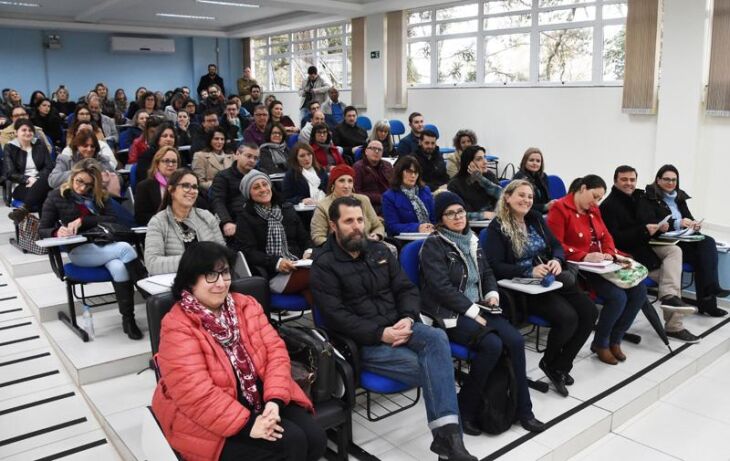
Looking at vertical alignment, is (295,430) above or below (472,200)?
below

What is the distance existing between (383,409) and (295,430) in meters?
0.99

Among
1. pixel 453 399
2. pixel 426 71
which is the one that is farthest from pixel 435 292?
pixel 426 71

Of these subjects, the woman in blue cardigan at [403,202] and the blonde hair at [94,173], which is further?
the woman in blue cardigan at [403,202]

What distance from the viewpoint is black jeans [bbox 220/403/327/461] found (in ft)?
6.86

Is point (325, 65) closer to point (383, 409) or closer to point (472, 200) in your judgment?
point (472, 200)

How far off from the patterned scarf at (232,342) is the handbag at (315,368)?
223 millimetres

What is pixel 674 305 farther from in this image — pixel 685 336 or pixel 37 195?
pixel 37 195

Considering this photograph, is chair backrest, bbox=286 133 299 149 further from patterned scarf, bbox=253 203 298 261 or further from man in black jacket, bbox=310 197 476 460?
man in black jacket, bbox=310 197 476 460

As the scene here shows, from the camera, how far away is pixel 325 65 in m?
13.6

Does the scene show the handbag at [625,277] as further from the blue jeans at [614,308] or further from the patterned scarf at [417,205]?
the patterned scarf at [417,205]

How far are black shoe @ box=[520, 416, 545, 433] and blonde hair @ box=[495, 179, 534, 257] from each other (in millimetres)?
967

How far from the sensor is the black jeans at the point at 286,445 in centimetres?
209

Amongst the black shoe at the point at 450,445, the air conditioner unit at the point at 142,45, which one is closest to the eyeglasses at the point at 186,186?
the black shoe at the point at 450,445

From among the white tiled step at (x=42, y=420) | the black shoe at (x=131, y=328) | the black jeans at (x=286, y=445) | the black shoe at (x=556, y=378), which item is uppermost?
the black jeans at (x=286, y=445)
